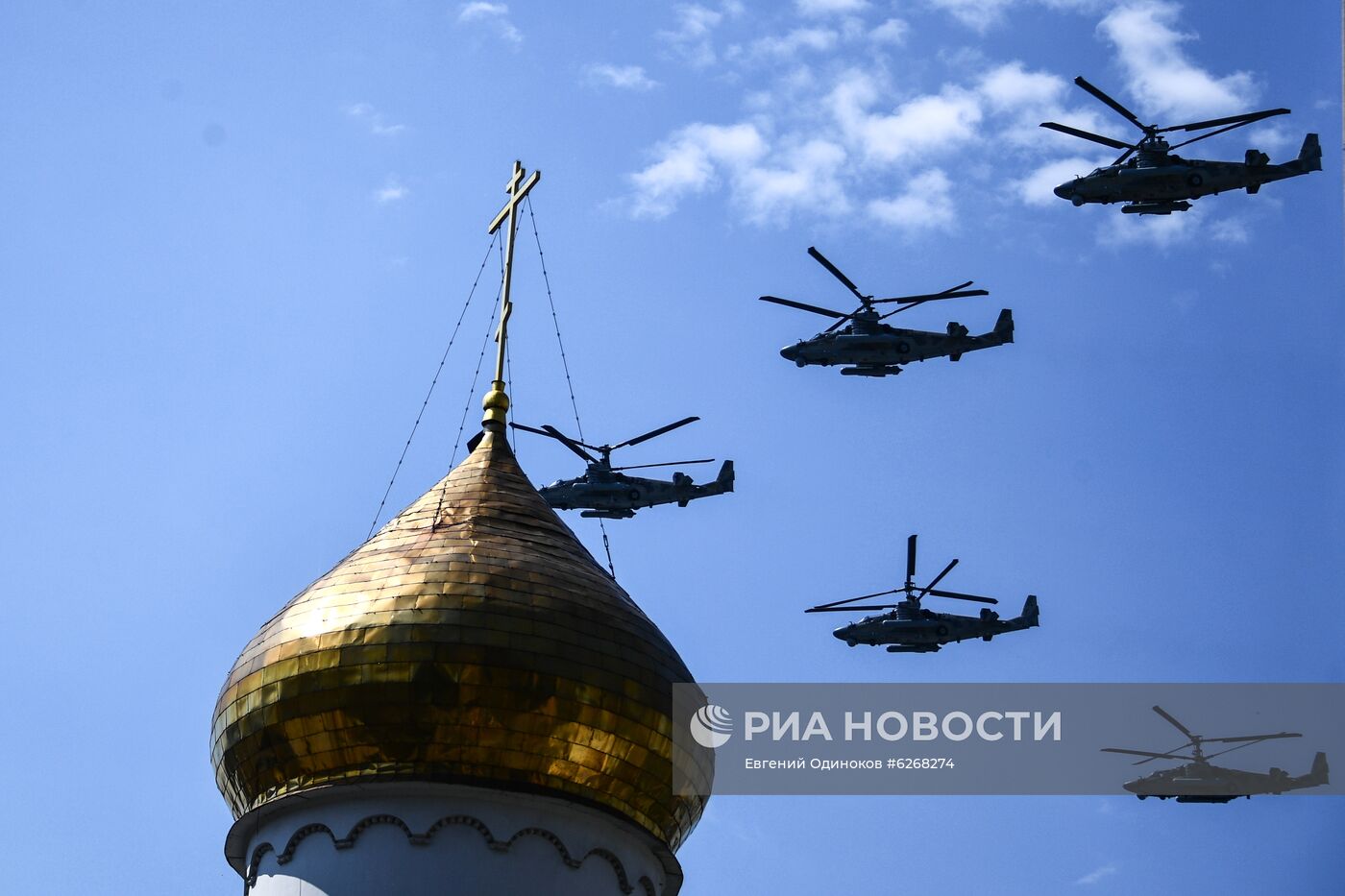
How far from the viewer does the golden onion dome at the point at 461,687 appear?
1307cm

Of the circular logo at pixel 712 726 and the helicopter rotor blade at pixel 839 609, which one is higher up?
the helicopter rotor blade at pixel 839 609

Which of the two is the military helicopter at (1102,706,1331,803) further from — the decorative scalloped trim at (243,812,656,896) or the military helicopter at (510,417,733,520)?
the decorative scalloped trim at (243,812,656,896)

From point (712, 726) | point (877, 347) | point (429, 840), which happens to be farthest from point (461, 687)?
point (877, 347)

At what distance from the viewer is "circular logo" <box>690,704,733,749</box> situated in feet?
46.4

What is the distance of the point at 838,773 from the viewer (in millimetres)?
17125

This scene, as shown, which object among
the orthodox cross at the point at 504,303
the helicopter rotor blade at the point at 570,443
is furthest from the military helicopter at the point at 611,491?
the orthodox cross at the point at 504,303

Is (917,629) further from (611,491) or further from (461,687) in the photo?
(461,687)


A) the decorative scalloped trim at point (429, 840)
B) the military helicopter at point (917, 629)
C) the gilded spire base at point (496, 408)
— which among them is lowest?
the decorative scalloped trim at point (429, 840)

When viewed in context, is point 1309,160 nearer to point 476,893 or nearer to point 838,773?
point 838,773

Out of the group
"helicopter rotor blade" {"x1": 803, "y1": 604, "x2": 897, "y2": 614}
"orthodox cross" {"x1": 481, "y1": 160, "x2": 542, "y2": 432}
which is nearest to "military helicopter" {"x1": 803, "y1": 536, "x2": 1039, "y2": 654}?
"helicopter rotor blade" {"x1": 803, "y1": 604, "x2": 897, "y2": 614}

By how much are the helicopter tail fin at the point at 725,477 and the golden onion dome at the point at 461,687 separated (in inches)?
737

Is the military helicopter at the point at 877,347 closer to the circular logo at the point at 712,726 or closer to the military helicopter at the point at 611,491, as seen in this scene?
the military helicopter at the point at 611,491

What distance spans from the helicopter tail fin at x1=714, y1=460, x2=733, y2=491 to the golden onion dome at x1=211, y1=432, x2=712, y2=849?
1873 cm

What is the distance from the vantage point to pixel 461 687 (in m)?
13.1
